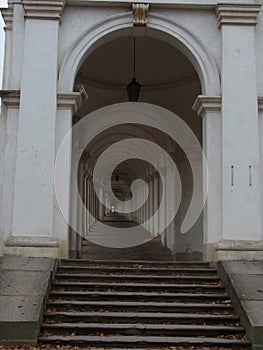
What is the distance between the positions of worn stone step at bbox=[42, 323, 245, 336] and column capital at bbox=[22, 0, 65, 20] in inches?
241

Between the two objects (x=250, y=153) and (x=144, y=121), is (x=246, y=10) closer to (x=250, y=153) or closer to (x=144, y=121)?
(x=250, y=153)

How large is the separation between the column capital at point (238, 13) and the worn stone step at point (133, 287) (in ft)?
17.7

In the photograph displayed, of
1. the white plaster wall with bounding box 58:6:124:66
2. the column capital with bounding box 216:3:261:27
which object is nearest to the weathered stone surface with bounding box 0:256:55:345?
the white plaster wall with bounding box 58:6:124:66

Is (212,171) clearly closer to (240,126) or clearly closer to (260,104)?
(240,126)

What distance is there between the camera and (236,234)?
9.93 m

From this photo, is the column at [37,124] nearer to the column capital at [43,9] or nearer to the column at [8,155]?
the column capital at [43,9]

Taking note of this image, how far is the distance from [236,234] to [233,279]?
1555 mm

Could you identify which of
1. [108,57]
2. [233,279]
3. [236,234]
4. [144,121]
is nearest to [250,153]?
[236,234]

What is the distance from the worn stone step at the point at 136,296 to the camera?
27.5 ft

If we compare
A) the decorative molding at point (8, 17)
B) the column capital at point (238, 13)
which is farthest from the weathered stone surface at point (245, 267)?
the decorative molding at point (8, 17)

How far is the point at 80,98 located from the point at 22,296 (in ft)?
14.8

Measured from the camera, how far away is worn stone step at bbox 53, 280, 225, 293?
8703mm

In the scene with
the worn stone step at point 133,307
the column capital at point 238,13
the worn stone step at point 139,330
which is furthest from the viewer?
the column capital at point 238,13

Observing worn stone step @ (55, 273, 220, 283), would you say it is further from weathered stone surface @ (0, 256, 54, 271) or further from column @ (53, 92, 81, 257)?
column @ (53, 92, 81, 257)
